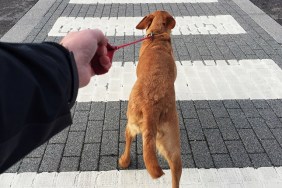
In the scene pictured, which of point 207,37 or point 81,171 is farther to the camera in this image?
point 207,37

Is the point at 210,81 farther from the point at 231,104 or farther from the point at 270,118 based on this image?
the point at 270,118

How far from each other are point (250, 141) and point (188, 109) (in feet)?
3.33

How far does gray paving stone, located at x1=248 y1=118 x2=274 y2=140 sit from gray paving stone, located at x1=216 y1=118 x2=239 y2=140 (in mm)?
296

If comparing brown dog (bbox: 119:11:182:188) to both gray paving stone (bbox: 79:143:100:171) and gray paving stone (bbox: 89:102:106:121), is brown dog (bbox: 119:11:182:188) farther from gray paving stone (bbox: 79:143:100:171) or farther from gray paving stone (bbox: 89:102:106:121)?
gray paving stone (bbox: 89:102:106:121)

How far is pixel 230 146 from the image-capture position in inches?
163

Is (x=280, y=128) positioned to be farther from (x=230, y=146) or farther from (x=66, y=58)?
(x=66, y=58)

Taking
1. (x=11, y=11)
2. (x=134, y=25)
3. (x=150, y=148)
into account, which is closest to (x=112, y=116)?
(x=150, y=148)

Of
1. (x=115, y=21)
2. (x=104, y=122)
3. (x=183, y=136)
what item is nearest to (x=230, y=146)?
(x=183, y=136)

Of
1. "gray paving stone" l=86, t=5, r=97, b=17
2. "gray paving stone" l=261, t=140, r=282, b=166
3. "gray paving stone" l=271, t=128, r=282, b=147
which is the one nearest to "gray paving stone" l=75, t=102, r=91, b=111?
"gray paving stone" l=261, t=140, r=282, b=166

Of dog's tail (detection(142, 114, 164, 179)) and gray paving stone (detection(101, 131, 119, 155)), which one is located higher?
dog's tail (detection(142, 114, 164, 179))

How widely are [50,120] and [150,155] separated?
156cm

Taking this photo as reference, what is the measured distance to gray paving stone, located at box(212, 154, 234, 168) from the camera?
12.6ft

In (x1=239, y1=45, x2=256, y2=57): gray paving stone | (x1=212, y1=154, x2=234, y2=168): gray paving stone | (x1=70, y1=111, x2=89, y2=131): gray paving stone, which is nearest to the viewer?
(x1=212, y1=154, x2=234, y2=168): gray paving stone

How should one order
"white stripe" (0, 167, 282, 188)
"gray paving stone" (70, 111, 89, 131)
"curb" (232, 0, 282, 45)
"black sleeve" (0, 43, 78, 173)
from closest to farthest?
"black sleeve" (0, 43, 78, 173) < "white stripe" (0, 167, 282, 188) < "gray paving stone" (70, 111, 89, 131) < "curb" (232, 0, 282, 45)
